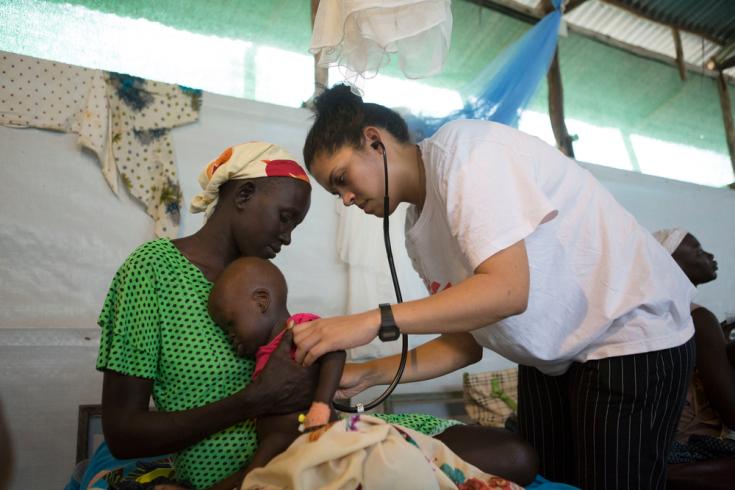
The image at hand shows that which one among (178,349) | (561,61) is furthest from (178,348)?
(561,61)

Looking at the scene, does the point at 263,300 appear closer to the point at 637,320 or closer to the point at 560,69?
the point at 637,320

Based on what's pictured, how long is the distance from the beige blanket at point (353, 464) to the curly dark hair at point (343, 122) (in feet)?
2.09

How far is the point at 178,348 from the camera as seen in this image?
1168 mm

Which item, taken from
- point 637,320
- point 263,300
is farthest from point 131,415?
point 637,320

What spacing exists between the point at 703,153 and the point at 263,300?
5.52m

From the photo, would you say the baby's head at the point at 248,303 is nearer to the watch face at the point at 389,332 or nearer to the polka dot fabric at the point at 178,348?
the polka dot fabric at the point at 178,348

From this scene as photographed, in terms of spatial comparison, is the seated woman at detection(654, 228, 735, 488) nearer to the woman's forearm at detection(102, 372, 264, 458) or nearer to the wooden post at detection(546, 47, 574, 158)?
the woman's forearm at detection(102, 372, 264, 458)

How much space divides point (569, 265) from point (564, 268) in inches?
0.6

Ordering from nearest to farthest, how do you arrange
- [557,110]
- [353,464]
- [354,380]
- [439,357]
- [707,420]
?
1. [353,464]
2. [354,380]
3. [439,357]
4. [707,420]
5. [557,110]

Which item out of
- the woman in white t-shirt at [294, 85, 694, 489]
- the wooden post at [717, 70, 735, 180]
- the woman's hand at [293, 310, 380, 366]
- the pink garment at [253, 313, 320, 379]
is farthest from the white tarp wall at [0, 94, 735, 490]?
the wooden post at [717, 70, 735, 180]

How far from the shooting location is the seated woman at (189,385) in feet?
3.65

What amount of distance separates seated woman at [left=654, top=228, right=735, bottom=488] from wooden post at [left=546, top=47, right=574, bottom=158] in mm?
1849

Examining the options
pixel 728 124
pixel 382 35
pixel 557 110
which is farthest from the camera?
pixel 728 124

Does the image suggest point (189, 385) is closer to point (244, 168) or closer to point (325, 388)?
point (325, 388)
